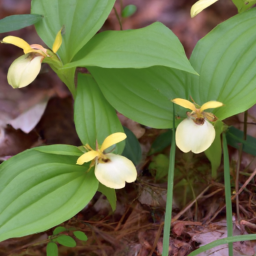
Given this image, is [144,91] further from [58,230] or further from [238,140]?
[58,230]

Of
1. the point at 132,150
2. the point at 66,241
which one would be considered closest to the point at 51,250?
the point at 66,241

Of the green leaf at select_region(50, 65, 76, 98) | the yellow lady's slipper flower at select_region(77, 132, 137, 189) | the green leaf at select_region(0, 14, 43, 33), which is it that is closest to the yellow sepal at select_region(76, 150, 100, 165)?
the yellow lady's slipper flower at select_region(77, 132, 137, 189)

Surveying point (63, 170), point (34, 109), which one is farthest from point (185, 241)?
point (34, 109)

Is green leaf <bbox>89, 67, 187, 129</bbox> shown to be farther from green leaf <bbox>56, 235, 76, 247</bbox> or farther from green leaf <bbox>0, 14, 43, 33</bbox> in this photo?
green leaf <bbox>56, 235, 76, 247</bbox>

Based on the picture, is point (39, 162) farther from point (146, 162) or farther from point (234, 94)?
point (234, 94)

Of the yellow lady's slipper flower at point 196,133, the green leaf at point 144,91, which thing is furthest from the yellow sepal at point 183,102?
the green leaf at point 144,91
